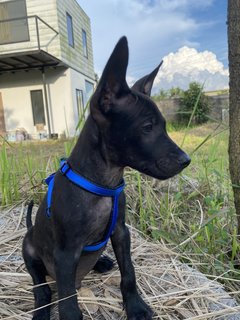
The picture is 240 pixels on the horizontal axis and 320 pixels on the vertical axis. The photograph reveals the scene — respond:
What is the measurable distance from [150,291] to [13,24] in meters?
11.1

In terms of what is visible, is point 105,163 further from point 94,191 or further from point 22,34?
point 22,34

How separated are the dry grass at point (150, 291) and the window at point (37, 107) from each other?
33.2 ft

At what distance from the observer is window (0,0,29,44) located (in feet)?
35.2

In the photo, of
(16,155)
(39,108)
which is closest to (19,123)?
(39,108)

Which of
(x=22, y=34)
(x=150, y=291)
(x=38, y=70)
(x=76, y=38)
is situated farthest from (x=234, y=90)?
(x=76, y=38)

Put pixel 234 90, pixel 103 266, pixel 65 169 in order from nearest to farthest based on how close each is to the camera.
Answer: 1. pixel 65 169
2. pixel 103 266
3. pixel 234 90

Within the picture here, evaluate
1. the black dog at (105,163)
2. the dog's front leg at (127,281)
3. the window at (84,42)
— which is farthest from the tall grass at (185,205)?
the window at (84,42)

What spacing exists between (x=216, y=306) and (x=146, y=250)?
0.49 metres

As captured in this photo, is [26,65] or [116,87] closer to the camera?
[116,87]

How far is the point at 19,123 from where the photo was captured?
38.0 feet

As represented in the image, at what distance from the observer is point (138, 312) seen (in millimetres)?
1236

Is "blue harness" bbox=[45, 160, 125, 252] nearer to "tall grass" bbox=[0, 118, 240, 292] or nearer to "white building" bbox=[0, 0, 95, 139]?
"tall grass" bbox=[0, 118, 240, 292]

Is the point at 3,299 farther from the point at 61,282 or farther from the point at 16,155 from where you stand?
the point at 16,155

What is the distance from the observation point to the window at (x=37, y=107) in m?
11.5
